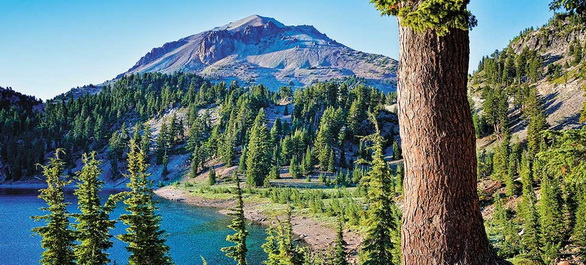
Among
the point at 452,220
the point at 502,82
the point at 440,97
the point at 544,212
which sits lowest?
the point at 544,212

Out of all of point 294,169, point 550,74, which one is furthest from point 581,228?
point 550,74

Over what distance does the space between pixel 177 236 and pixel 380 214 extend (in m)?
38.8

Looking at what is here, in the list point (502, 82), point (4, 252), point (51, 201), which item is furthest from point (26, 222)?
point (502, 82)

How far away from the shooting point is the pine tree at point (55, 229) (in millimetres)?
15461

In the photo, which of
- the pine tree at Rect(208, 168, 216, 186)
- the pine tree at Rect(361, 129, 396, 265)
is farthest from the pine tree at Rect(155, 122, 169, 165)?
the pine tree at Rect(361, 129, 396, 265)

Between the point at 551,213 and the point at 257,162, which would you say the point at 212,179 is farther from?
the point at 551,213

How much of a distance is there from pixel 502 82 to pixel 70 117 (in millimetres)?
180588

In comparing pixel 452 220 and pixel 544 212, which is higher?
pixel 452 220

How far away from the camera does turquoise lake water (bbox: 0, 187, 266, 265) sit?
40375mm

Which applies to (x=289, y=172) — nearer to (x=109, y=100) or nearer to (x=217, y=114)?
(x=217, y=114)

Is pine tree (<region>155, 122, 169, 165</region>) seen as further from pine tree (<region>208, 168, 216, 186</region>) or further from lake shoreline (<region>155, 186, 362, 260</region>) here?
pine tree (<region>208, 168, 216, 186</region>)

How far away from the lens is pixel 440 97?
4.34m

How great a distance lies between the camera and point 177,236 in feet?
168

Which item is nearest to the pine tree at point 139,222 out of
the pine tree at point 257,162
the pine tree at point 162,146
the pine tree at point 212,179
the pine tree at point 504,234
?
the pine tree at point 504,234
